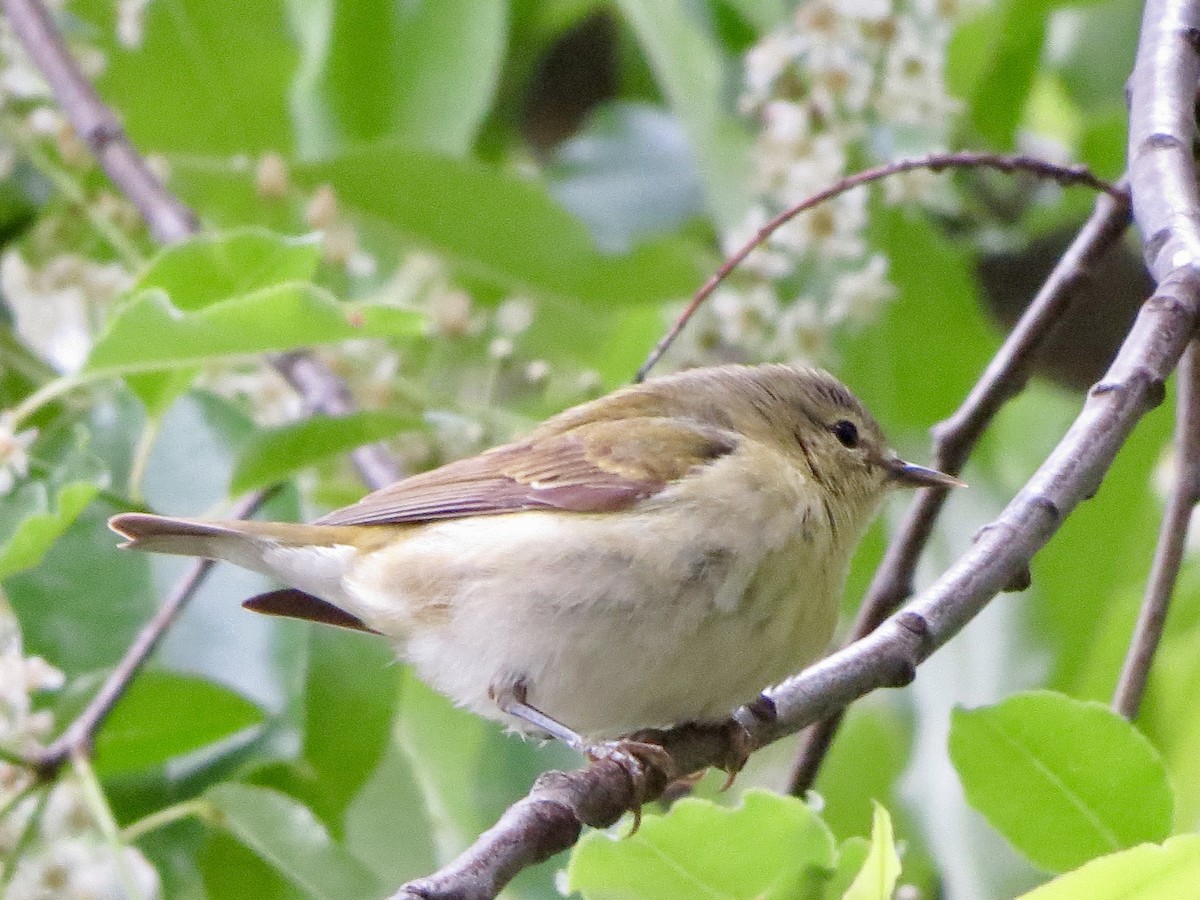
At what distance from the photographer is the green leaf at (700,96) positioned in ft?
12.5

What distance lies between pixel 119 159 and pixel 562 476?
4.69 feet

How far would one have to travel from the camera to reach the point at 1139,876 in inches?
68.4

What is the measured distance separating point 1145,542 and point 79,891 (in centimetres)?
247

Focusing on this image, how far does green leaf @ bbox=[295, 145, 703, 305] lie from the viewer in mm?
3906

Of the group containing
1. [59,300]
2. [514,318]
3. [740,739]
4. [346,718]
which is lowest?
[346,718]

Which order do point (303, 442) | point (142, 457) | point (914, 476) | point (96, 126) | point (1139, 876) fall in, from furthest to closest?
point (96, 126)
point (914, 476)
point (142, 457)
point (303, 442)
point (1139, 876)

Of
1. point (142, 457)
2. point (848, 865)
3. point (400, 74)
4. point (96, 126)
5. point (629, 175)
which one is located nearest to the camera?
point (848, 865)

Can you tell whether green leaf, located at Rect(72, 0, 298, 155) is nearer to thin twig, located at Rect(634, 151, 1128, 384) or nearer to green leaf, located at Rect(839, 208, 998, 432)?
green leaf, located at Rect(839, 208, 998, 432)

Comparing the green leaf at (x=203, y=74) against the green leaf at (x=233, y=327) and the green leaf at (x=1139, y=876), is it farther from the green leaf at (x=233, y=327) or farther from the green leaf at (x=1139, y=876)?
the green leaf at (x=1139, y=876)

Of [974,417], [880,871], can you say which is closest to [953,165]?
[974,417]

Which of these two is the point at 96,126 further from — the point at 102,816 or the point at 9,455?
the point at 102,816

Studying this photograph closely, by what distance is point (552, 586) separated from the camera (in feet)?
9.33

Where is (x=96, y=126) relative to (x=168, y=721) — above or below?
above

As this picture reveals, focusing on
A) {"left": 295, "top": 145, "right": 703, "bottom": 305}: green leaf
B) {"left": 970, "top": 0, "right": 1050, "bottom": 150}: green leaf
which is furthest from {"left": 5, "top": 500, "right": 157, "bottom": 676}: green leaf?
{"left": 970, "top": 0, "right": 1050, "bottom": 150}: green leaf
